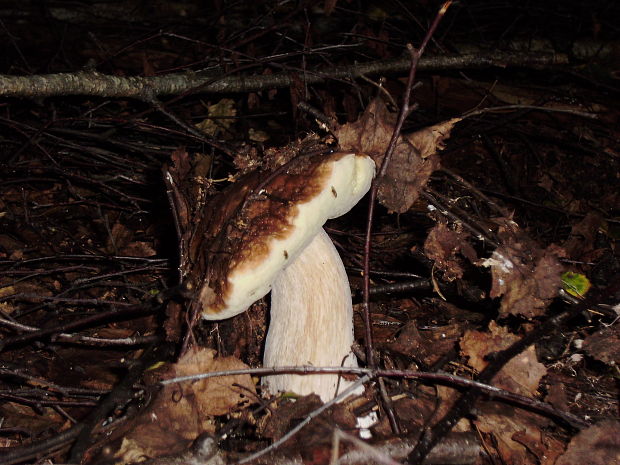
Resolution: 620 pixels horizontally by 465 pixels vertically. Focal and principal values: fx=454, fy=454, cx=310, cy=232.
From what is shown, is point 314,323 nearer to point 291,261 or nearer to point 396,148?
point 291,261

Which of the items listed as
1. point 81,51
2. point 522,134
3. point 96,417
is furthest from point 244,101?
point 96,417

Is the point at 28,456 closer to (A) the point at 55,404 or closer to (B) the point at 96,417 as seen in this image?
(B) the point at 96,417

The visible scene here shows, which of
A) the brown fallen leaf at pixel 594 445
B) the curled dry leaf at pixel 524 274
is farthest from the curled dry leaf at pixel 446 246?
the brown fallen leaf at pixel 594 445

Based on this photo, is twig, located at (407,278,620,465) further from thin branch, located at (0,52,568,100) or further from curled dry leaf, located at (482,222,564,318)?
thin branch, located at (0,52,568,100)

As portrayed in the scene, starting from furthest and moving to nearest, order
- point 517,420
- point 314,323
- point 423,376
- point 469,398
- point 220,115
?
point 220,115
point 314,323
point 517,420
point 423,376
point 469,398

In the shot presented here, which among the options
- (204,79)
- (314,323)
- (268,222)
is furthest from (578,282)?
(204,79)
